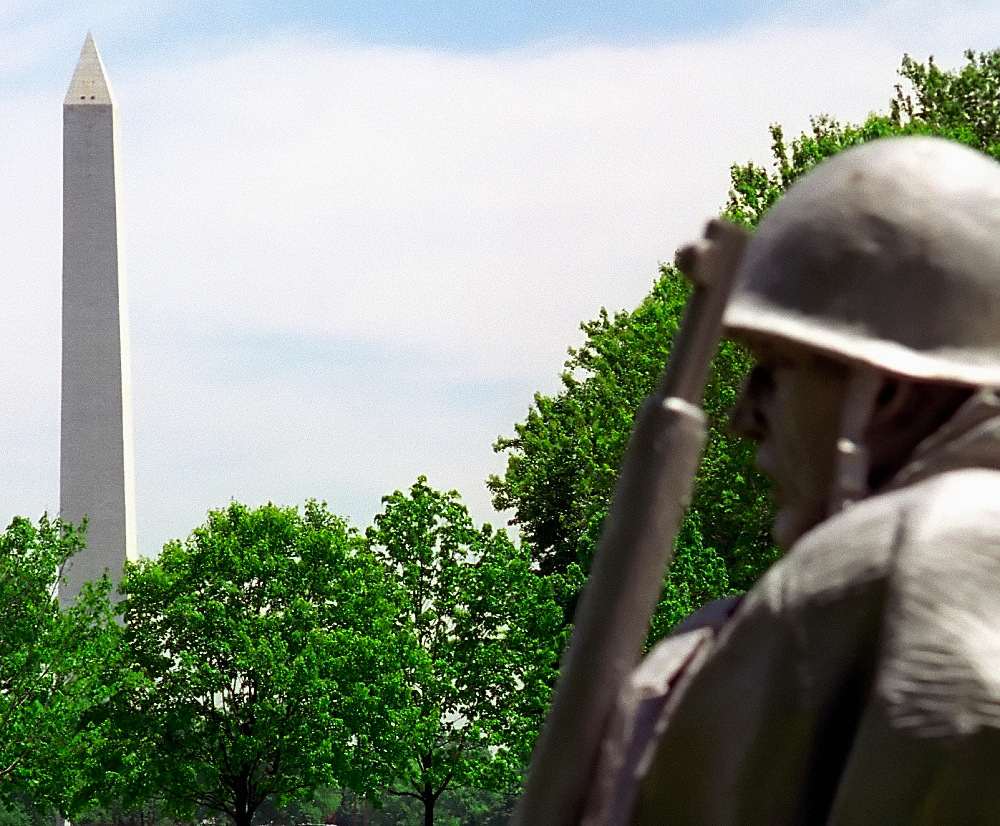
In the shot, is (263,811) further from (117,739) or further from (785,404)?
(785,404)

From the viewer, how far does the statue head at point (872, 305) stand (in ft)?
10.6

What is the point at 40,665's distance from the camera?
151 ft

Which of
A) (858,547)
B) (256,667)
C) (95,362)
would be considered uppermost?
(858,547)

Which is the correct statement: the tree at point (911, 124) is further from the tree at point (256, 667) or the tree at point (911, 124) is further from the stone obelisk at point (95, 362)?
the stone obelisk at point (95, 362)

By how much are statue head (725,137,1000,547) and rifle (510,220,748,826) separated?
0.24 ft

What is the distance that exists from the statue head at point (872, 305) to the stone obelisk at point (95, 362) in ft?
207

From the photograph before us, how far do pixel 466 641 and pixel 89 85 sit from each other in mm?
26217

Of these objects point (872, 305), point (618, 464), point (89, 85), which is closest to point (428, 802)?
point (618, 464)

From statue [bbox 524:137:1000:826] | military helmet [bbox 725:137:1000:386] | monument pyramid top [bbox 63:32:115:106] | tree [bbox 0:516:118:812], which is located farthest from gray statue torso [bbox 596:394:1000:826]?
monument pyramid top [bbox 63:32:115:106]

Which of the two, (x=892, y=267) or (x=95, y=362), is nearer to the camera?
(x=892, y=267)

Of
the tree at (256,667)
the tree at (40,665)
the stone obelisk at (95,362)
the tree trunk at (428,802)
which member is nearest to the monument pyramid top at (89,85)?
the stone obelisk at (95,362)

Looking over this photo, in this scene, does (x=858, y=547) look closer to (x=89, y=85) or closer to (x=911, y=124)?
(x=911, y=124)

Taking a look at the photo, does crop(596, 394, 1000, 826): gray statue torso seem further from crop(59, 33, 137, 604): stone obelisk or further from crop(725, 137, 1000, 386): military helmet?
crop(59, 33, 137, 604): stone obelisk

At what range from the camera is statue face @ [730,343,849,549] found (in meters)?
3.34
